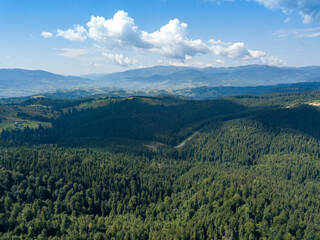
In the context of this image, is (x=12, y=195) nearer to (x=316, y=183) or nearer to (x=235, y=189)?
(x=235, y=189)

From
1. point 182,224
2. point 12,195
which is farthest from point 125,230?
point 12,195

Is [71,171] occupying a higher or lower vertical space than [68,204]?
higher

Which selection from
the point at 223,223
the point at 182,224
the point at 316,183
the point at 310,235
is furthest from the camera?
the point at 316,183

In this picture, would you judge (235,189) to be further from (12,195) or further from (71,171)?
(12,195)

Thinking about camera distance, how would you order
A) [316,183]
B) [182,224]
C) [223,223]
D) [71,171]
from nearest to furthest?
[223,223] → [182,224] → [71,171] → [316,183]

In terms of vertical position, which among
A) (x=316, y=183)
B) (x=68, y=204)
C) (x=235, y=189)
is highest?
(x=235, y=189)

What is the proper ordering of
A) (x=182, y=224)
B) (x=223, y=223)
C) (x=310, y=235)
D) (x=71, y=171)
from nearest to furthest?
(x=310, y=235) → (x=223, y=223) → (x=182, y=224) → (x=71, y=171)

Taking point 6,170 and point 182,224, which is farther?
point 6,170

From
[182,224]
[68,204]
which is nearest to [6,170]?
[68,204]

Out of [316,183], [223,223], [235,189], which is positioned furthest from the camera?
[316,183]
